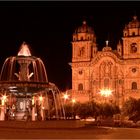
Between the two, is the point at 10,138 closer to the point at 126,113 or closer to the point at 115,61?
the point at 126,113

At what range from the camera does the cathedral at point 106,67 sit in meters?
65.8

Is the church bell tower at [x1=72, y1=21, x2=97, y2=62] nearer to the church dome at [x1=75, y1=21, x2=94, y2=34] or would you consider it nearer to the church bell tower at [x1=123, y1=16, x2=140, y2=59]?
the church dome at [x1=75, y1=21, x2=94, y2=34]

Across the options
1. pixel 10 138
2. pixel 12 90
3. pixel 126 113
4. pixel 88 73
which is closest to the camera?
pixel 10 138

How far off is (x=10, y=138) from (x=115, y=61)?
52326 mm

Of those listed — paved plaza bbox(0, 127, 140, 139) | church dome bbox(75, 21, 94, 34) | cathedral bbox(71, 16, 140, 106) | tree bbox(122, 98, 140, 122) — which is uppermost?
church dome bbox(75, 21, 94, 34)

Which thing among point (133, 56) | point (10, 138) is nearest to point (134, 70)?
point (133, 56)

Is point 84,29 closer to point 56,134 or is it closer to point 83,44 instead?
point 83,44

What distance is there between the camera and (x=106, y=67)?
6806 cm

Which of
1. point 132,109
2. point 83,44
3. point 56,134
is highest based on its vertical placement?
point 83,44

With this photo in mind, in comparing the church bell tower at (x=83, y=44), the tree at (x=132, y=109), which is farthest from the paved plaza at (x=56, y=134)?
the church bell tower at (x=83, y=44)

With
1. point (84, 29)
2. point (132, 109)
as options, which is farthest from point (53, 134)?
point (84, 29)

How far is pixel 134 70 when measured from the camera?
216 ft

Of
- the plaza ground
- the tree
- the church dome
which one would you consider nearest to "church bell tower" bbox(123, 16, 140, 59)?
the church dome

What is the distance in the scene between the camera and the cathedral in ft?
216
